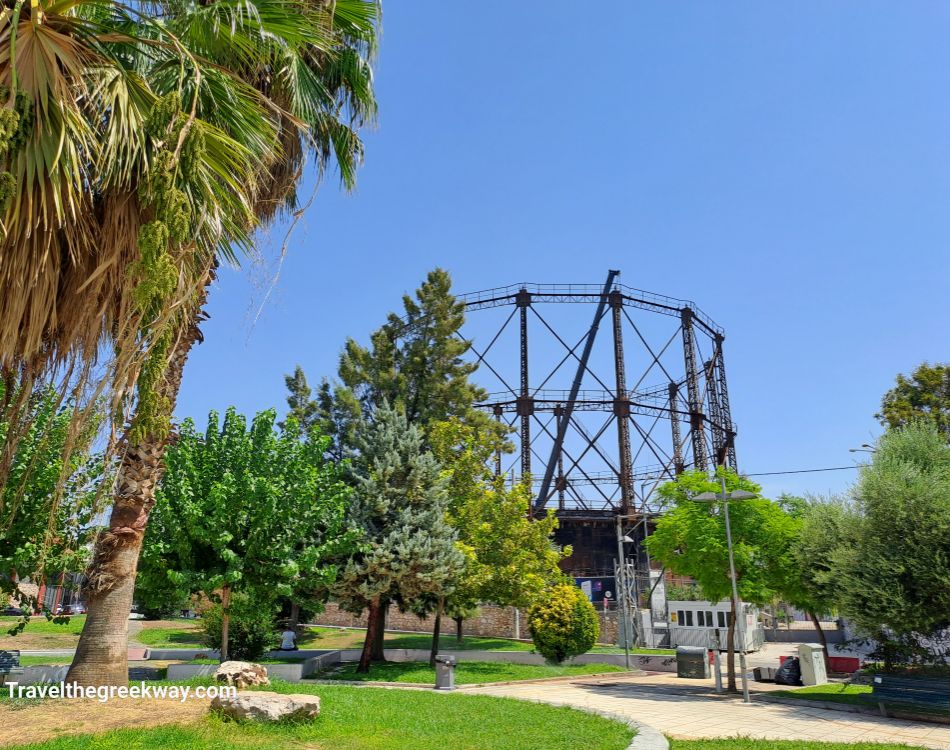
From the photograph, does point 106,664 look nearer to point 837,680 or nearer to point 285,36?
point 285,36

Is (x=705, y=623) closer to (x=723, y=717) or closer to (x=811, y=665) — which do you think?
(x=811, y=665)

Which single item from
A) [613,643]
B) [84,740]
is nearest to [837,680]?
[613,643]

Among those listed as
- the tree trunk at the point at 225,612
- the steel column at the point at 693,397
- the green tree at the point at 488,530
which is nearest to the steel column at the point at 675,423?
the steel column at the point at 693,397

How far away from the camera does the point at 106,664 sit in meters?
9.21

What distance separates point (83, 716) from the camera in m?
8.08

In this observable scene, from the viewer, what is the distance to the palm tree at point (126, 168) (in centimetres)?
448

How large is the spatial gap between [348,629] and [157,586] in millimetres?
23276

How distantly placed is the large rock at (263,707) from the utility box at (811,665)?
56.0ft

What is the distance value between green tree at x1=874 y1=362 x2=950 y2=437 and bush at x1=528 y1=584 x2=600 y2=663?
15.9 metres

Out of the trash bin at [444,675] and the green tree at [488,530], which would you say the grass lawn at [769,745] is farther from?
the green tree at [488,530]

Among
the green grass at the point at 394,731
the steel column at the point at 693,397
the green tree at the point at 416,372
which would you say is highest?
the steel column at the point at 693,397

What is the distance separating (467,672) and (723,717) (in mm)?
9296

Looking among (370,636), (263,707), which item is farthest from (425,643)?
(263,707)

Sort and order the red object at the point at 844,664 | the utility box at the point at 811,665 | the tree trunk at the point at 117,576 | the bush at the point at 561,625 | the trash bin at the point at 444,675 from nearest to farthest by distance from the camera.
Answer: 1. the tree trunk at the point at 117,576
2. the trash bin at the point at 444,675
3. the utility box at the point at 811,665
4. the bush at the point at 561,625
5. the red object at the point at 844,664
